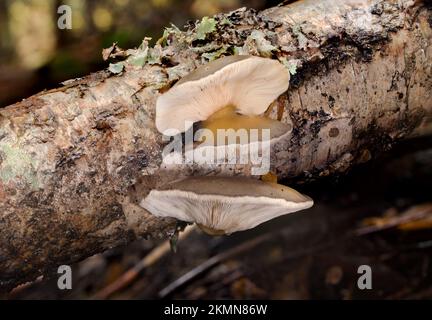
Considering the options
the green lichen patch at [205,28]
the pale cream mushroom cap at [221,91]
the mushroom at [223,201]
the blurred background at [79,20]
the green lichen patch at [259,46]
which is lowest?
the mushroom at [223,201]

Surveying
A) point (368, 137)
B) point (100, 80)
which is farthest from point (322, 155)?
point (100, 80)

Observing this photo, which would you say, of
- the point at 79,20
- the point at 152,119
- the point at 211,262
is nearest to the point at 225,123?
the point at 152,119

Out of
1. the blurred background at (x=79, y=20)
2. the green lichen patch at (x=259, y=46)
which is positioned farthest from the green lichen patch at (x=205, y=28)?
the blurred background at (x=79, y=20)

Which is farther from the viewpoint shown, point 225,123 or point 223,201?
point 225,123

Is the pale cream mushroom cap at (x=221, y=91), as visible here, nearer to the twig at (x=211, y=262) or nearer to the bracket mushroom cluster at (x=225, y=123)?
the bracket mushroom cluster at (x=225, y=123)

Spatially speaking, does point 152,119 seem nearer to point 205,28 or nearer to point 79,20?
point 205,28

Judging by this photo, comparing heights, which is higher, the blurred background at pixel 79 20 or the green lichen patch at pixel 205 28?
the blurred background at pixel 79 20
